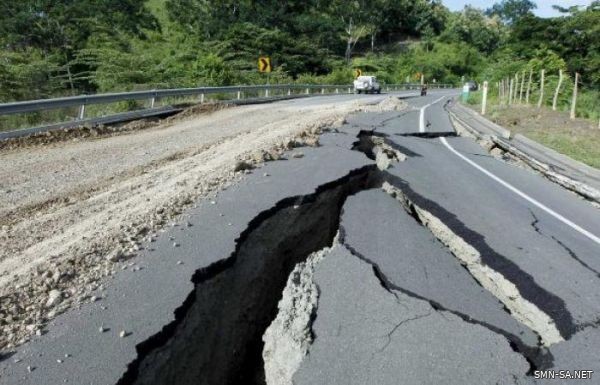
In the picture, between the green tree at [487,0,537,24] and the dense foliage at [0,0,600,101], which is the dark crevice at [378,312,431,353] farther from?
the green tree at [487,0,537,24]

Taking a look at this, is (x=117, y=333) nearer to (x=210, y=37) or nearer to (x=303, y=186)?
(x=303, y=186)

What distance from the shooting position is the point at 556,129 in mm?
16375

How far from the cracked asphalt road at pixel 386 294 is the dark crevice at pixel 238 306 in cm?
3

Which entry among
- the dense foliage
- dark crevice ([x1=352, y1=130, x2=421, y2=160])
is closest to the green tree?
the dense foliage

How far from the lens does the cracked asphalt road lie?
3006 mm

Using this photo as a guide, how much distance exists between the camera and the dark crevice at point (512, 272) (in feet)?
12.4

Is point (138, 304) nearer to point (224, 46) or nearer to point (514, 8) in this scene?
point (224, 46)

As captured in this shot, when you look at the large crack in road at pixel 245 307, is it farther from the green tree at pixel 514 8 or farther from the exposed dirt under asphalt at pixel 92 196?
the green tree at pixel 514 8

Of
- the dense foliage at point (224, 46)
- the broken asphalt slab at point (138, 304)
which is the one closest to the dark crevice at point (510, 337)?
the broken asphalt slab at point (138, 304)

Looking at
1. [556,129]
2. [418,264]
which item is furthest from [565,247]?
[556,129]

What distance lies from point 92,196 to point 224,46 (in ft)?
97.0

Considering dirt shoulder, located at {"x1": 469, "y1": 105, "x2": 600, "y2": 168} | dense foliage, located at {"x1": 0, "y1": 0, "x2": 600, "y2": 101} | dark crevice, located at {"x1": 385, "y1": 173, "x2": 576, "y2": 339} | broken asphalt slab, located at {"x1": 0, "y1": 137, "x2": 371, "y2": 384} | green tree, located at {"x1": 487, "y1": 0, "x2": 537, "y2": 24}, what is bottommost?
dirt shoulder, located at {"x1": 469, "y1": 105, "x2": 600, "y2": 168}

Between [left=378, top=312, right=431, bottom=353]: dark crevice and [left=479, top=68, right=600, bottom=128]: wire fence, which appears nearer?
[left=378, top=312, right=431, bottom=353]: dark crevice

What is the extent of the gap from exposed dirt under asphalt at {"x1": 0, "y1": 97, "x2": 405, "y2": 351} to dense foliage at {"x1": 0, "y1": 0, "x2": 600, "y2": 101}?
28.0ft
